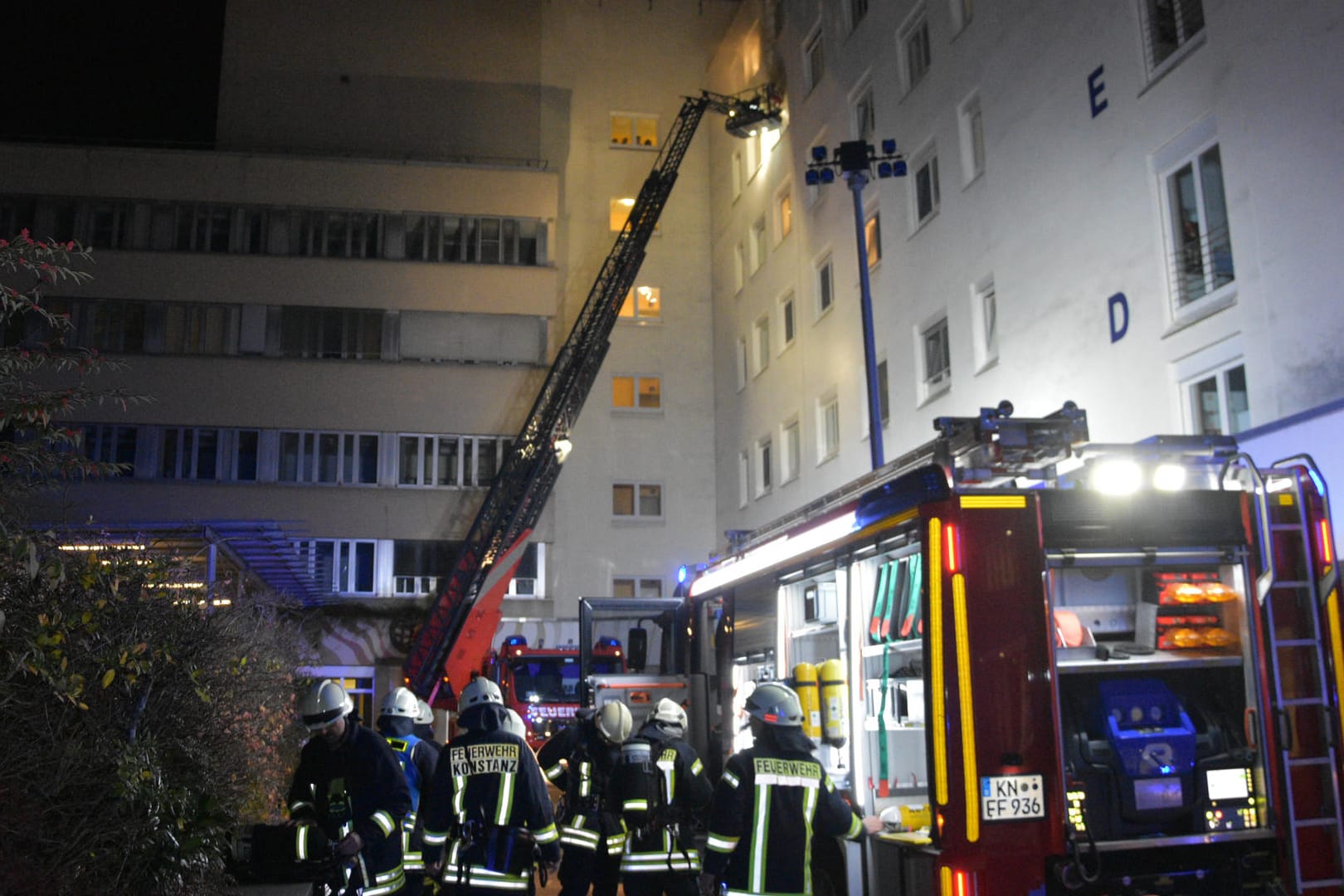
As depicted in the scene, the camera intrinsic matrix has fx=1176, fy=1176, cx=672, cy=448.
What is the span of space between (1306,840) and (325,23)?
32.6 m

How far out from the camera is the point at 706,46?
32750mm

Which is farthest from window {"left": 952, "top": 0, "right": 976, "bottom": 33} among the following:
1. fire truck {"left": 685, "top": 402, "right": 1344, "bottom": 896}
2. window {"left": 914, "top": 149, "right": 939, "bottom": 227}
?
fire truck {"left": 685, "top": 402, "right": 1344, "bottom": 896}

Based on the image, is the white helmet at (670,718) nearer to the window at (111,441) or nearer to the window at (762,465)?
the window at (762,465)

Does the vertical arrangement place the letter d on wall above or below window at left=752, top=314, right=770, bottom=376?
below

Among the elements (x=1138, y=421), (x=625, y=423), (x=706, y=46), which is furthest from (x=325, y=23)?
(x=1138, y=421)

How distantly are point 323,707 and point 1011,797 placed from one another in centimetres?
358

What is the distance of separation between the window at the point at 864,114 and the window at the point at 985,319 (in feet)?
18.0

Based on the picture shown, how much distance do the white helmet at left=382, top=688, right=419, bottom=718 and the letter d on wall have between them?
9.39m

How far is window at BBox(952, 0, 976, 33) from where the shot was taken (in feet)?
58.7

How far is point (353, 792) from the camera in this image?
632cm

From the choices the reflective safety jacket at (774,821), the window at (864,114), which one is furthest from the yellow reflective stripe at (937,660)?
the window at (864,114)

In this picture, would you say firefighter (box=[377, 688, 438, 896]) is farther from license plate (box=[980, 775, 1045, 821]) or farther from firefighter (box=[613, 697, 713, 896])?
license plate (box=[980, 775, 1045, 821])

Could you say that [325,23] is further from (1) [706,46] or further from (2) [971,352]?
(2) [971,352]

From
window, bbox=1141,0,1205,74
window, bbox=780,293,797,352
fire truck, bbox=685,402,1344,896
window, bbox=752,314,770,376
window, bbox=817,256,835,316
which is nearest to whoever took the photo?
fire truck, bbox=685,402,1344,896
